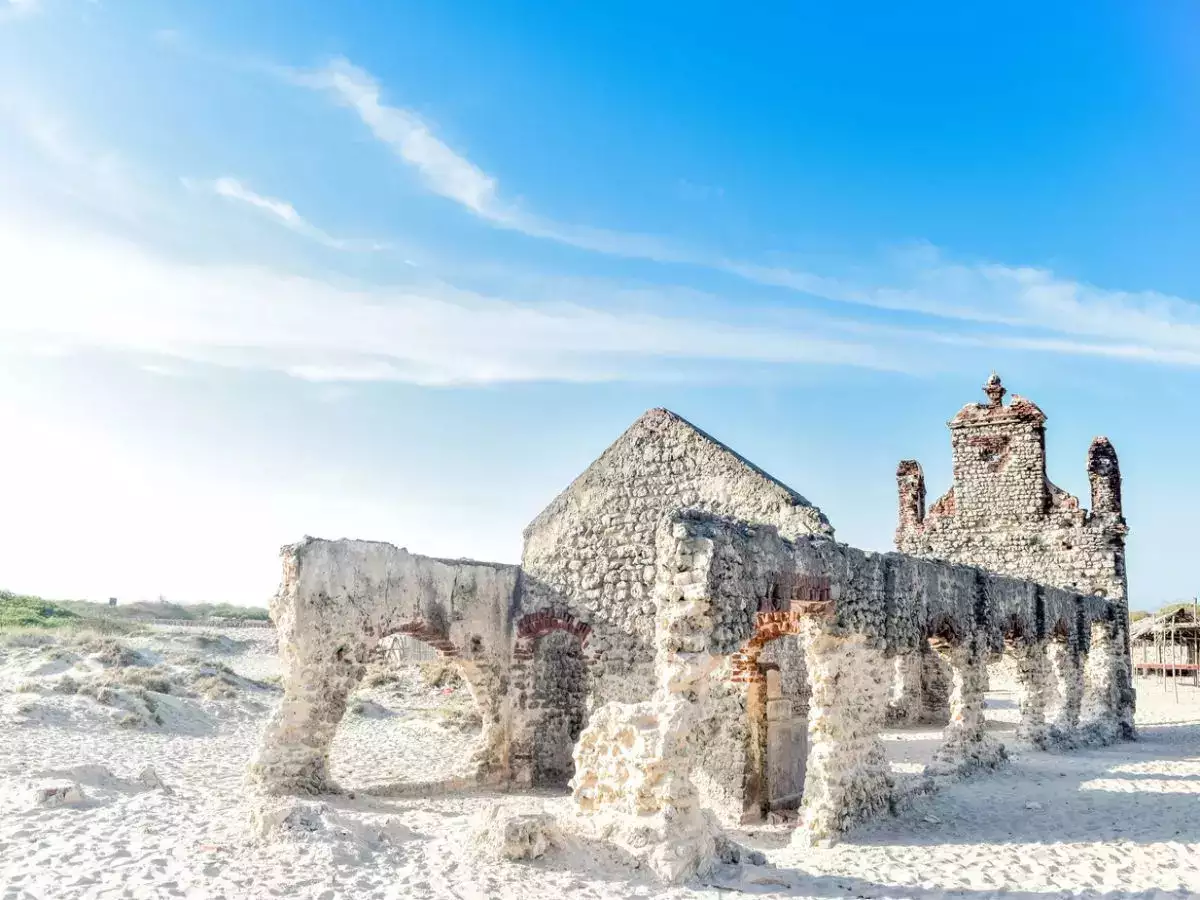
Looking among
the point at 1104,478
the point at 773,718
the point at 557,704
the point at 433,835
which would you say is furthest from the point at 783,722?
the point at 1104,478

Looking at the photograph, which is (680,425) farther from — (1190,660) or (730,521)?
(1190,660)

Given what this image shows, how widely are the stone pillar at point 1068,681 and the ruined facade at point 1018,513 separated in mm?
2082

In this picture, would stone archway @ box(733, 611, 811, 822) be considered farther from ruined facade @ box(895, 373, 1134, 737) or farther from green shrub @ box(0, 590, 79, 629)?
green shrub @ box(0, 590, 79, 629)

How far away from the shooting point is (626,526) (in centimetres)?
1366

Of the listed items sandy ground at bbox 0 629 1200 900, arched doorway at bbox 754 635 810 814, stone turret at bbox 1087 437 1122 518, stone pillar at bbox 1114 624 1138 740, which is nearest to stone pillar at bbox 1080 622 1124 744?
stone pillar at bbox 1114 624 1138 740

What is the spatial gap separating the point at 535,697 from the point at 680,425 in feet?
14.5

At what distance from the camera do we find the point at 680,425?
537 inches

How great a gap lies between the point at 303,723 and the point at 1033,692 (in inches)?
516

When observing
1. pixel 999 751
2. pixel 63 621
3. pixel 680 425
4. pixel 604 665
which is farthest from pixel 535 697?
pixel 63 621

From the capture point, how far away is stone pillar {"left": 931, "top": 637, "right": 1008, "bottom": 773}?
14.0 m

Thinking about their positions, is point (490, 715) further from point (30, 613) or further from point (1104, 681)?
point (30, 613)

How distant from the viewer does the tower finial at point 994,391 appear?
76.6 feet

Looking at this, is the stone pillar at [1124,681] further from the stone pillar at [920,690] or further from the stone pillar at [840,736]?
the stone pillar at [840,736]

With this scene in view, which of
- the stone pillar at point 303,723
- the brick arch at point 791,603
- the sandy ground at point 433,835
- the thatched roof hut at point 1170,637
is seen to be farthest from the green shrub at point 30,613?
the thatched roof hut at point 1170,637
